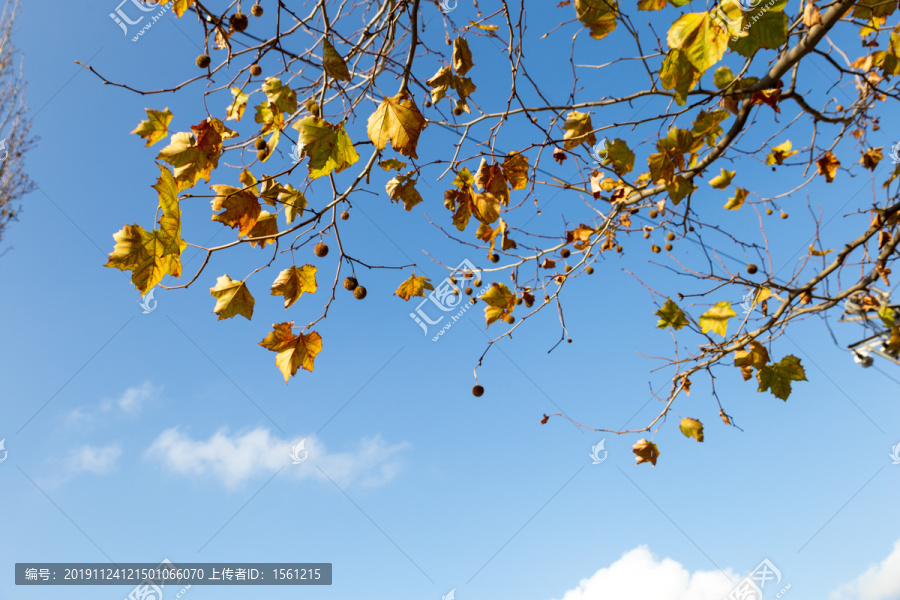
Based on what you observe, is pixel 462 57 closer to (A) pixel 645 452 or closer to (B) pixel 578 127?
(B) pixel 578 127

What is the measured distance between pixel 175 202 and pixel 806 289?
247 cm

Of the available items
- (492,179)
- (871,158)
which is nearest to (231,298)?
(492,179)

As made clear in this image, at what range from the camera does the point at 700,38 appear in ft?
3.29

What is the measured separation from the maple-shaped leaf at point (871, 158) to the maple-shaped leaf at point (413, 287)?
256 centimetres

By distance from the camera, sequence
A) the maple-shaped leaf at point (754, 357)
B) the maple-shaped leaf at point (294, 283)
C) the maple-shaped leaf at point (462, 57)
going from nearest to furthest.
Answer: the maple-shaped leaf at point (294, 283), the maple-shaped leaf at point (462, 57), the maple-shaped leaf at point (754, 357)

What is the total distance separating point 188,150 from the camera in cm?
128

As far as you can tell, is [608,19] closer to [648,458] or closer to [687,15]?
[687,15]

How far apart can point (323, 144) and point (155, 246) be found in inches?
18.7

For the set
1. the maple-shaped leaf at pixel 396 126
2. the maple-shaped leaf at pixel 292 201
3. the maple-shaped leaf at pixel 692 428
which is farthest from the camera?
the maple-shaped leaf at pixel 692 428

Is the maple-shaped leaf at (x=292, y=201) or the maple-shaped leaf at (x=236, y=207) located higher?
the maple-shaped leaf at (x=292, y=201)

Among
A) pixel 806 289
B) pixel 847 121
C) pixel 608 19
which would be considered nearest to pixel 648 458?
pixel 806 289

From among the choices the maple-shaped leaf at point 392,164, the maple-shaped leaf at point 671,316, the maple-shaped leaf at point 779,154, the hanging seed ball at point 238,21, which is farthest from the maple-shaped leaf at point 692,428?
the hanging seed ball at point 238,21

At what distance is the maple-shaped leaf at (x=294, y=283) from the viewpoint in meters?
1.38

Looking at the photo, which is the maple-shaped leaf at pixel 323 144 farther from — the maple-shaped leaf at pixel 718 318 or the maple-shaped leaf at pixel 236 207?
the maple-shaped leaf at pixel 718 318
